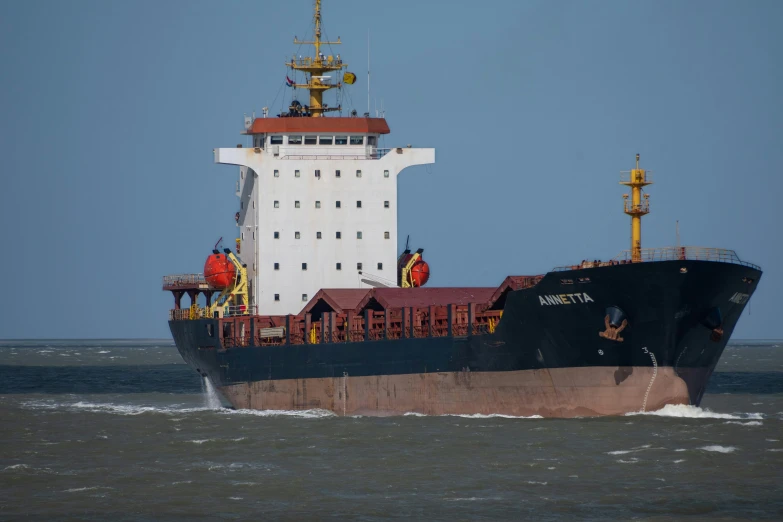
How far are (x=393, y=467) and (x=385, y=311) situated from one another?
37.1 ft

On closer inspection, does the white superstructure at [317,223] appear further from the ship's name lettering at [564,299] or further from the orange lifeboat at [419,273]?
the ship's name lettering at [564,299]

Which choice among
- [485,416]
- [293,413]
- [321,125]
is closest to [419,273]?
[321,125]

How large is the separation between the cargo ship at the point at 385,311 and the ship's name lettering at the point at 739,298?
0.26 ft

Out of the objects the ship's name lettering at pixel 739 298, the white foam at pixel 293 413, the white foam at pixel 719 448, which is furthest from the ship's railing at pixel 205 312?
the white foam at pixel 719 448

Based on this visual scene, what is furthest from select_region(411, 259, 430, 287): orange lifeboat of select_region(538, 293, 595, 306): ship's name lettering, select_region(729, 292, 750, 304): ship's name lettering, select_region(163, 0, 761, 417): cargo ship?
select_region(729, 292, 750, 304): ship's name lettering

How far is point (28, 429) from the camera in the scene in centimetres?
3709

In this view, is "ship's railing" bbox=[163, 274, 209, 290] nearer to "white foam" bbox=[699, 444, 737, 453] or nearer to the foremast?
the foremast

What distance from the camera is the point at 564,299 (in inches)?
1312

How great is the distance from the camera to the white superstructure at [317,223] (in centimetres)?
4525

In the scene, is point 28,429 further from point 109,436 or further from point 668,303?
point 668,303

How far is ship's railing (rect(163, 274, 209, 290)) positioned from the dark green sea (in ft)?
35.0

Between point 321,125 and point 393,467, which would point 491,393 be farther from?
point 321,125

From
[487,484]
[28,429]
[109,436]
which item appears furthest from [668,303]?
[28,429]

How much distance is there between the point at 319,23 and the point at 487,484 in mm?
25853
